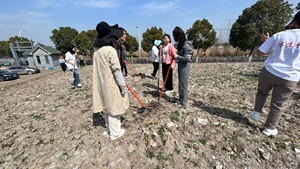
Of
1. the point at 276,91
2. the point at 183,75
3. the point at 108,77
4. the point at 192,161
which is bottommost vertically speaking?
the point at 192,161

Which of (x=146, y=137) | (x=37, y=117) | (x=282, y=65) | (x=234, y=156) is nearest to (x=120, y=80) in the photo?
(x=146, y=137)

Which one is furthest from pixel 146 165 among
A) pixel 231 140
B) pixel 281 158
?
pixel 281 158

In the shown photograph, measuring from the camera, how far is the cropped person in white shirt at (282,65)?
222 cm

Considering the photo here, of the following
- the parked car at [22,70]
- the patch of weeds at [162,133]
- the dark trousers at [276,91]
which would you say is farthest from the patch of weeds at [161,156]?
the parked car at [22,70]

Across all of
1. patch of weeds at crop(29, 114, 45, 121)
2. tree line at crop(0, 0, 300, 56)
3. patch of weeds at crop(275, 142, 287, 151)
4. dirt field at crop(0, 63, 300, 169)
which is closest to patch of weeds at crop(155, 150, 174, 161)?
dirt field at crop(0, 63, 300, 169)

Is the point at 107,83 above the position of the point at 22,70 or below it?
above

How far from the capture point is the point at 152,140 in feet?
9.14

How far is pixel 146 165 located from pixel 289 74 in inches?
111

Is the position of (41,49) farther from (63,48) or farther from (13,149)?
(13,149)

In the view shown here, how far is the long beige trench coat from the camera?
2262 mm

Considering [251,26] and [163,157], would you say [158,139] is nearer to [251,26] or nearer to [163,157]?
[163,157]

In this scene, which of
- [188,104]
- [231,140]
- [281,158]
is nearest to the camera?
[281,158]

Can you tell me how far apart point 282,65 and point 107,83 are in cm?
299

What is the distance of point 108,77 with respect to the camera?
2355mm
